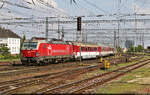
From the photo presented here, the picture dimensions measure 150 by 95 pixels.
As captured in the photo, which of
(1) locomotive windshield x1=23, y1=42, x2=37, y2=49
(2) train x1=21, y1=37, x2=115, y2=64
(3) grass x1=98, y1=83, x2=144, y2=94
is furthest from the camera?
(1) locomotive windshield x1=23, y1=42, x2=37, y2=49

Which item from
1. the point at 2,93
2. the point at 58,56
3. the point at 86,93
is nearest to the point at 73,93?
the point at 86,93

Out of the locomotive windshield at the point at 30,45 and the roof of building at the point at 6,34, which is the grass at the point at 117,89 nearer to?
the locomotive windshield at the point at 30,45

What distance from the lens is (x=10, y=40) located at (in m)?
90.1

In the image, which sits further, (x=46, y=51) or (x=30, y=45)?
(x=46, y=51)

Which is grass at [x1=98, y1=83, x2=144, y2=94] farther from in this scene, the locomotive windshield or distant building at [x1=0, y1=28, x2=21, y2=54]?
distant building at [x1=0, y1=28, x2=21, y2=54]

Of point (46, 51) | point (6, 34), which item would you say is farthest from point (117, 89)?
point (6, 34)

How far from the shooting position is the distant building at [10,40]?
8726cm

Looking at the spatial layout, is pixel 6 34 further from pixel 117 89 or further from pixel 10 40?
pixel 117 89

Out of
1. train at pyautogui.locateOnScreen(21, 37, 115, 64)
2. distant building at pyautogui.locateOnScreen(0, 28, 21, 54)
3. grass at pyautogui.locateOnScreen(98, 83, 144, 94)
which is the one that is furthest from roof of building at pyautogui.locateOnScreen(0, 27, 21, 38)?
grass at pyautogui.locateOnScreen(98, 83, 144, 94)

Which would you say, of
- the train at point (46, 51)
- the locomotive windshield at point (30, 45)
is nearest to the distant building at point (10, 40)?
the train at point (46, 51)

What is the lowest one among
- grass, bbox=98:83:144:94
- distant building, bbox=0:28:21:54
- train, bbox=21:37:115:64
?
grass, bbox=98:83:144:94

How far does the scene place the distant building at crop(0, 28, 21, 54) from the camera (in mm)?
87256

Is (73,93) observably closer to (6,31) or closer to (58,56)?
(58,56)

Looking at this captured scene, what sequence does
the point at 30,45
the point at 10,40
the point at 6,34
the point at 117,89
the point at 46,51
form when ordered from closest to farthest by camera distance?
the point at 117,89 → the point at 30,45 → the point at 46,51 → the point at 6,34 → the point at 10,40
